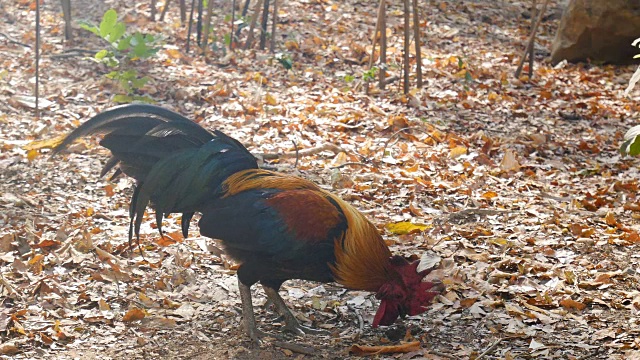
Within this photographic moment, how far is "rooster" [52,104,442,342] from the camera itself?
3.64m

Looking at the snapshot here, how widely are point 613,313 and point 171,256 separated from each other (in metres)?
2.69

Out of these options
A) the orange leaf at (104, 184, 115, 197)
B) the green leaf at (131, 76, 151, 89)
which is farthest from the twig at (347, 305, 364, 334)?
the green leaf at (131, 76, 151, 89)

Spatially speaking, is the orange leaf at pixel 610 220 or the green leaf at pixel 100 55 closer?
the orange leaf at pixel 610 220

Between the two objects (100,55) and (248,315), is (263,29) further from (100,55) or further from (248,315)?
(248,315)

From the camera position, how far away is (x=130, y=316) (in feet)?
13.1

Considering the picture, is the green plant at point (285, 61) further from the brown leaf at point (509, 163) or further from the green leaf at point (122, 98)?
the brown leaf at point (509, 163)

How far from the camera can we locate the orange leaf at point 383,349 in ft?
12.2

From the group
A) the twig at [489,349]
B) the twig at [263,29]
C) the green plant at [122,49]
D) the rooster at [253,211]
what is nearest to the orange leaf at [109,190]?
the rooster at [253,211]

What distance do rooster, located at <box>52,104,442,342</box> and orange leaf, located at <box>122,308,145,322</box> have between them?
1.67 feet

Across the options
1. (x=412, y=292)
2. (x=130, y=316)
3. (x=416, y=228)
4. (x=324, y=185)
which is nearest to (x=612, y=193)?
(x=416, y=228)

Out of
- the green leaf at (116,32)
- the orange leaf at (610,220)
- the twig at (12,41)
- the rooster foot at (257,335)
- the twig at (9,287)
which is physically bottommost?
the rooster foot at (257,335)

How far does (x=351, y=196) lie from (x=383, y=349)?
2.04m

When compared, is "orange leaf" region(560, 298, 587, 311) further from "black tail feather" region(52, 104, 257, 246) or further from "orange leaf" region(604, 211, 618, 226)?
"black tail feather" region(52, 104, 257, 246)

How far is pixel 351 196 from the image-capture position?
222 inches
